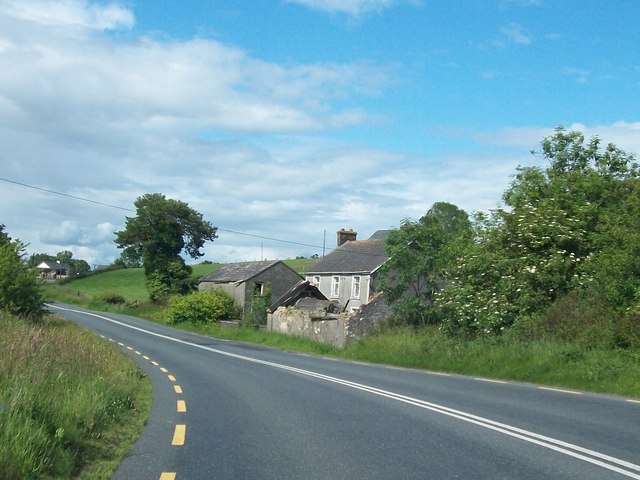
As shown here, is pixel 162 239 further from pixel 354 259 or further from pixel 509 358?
pixel 509 358

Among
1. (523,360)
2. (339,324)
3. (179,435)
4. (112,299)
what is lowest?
(179,435)

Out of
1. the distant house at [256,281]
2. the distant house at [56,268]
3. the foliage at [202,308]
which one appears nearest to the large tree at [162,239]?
the distant house at [256,281]

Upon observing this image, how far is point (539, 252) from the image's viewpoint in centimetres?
2898

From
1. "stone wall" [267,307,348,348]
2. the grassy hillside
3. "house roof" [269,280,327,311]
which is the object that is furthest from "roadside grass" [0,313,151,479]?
the grassy hillside

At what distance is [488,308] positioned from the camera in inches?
1091

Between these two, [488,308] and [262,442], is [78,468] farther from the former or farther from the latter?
[488,308]

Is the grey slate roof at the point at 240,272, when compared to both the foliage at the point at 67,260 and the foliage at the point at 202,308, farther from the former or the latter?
the foliage at the point at 67,260

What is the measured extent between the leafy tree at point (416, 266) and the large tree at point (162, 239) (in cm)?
5101

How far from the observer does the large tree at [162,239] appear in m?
86.1

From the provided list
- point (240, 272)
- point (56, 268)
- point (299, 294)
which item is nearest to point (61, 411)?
point (299, 294)

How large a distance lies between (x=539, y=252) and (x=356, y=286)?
3199cm

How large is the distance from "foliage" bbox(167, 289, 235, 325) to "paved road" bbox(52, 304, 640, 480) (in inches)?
1765

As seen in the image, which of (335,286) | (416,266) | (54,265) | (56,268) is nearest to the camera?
(416,266)

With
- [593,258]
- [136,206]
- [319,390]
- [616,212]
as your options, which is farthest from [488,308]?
[136,206]
